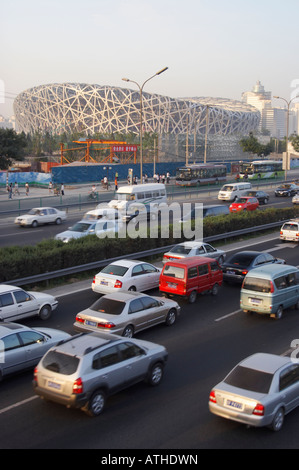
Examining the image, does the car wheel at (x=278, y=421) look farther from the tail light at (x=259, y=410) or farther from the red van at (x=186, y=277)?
the red van at (x=186, y=277)

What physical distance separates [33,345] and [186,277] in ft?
22.8

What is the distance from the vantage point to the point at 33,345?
11.6 m

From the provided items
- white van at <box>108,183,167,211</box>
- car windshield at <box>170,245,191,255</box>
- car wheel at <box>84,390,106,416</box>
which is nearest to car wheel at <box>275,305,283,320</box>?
car windshield at <box>170,245,191,255</box>

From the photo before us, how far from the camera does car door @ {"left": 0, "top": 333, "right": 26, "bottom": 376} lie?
10891mm

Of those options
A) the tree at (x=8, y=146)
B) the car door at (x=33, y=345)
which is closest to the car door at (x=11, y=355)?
the car door at (x=33, y=345)

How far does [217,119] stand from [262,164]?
108217 millimetres

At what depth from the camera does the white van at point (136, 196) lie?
123 ft

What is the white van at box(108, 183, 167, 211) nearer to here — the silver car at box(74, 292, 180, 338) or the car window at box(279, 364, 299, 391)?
the silver car at box(74, 292, 180, 338)

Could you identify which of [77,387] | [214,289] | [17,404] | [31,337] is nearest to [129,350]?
[77,387]

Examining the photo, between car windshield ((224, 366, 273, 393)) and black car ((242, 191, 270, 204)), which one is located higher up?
black car ((242, 191, 270, 204))

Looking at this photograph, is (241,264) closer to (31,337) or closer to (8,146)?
(31,337)

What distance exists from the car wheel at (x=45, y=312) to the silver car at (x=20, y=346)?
3.10 meters

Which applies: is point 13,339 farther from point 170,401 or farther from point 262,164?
point 262,164
